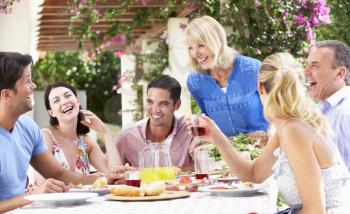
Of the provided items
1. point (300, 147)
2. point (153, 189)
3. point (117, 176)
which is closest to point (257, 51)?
point (117, 176)

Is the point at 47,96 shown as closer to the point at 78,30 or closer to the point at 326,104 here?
the point at 326,104

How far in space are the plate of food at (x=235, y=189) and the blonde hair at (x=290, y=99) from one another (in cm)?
40

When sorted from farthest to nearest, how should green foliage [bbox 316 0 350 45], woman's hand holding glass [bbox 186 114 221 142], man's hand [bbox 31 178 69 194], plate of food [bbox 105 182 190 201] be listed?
green foliage [bbox 316 0 350 45], woman's hand holding glass [bbox 186 114 221 142], man's hand [bbox 31 178 69 194], plate of food [bbox 105 182 190 201]

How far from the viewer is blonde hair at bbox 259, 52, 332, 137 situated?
3.00 metres

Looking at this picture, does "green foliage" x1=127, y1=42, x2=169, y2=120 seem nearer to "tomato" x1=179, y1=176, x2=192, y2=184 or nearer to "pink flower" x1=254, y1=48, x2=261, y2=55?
"pink flower" x1=254, y1=48, x2=261, y2=55

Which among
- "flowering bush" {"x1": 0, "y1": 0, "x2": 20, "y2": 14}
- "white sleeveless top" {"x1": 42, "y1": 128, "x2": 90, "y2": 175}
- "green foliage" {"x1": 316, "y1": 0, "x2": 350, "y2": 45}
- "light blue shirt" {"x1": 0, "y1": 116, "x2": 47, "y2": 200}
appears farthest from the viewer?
"green foliage" {"x1": 316, "y1": 0, "x2": 350, "y2": 45}

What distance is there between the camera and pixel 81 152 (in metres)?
5.05

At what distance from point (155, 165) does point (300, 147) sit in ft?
3.27

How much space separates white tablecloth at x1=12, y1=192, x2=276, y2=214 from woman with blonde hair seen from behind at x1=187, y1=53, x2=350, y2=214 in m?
0.15

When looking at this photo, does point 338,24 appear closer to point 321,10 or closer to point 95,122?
point 321,10

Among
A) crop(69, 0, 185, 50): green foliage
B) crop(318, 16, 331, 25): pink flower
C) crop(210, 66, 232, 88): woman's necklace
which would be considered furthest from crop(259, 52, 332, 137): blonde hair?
crop(69, 0, 185, 50): green foliage

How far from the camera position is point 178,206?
2.99 meters

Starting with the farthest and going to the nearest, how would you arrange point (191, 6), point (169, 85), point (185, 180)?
point (191, 6) < point (169, 85) < point (185, 180)

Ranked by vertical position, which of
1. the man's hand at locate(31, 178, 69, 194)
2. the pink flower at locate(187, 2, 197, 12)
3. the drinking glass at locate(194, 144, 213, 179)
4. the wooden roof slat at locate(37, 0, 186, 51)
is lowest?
the man's hand at locate(31, 178, 69, 194)
